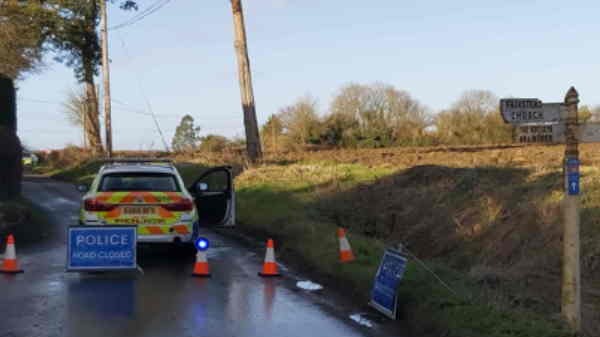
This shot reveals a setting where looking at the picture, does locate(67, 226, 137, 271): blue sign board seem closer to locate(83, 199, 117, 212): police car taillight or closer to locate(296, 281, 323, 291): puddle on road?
locate(83, 199, 117, 212): police car taillight

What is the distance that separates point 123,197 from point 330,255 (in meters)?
3.56

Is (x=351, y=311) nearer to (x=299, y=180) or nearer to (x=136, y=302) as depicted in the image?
(x=136, y=302)

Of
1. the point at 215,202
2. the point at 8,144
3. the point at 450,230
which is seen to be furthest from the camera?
the point at 8,144

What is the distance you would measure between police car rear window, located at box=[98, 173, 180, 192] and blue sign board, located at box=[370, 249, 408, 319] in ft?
16.2

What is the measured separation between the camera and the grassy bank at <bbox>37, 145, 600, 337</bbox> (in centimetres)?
829

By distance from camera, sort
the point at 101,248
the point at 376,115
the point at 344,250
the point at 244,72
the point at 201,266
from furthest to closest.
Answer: the point at 376,115, the point at 244,72, the point at 344,250, the point at 201,266, the point at 101,248

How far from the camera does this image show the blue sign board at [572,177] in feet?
23.7

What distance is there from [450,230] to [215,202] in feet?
16.3

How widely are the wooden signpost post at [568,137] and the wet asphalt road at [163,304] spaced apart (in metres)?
2.12

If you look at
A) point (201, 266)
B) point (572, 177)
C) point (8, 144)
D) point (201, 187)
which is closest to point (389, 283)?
point (572, 177)

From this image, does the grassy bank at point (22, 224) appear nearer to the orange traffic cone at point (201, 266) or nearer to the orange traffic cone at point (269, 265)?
the orange traffic cone at point (201, 266)

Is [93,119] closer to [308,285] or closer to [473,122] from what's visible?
[473,122]

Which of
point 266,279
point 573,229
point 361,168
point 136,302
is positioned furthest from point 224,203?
point 361,168

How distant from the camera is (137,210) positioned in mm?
12211
